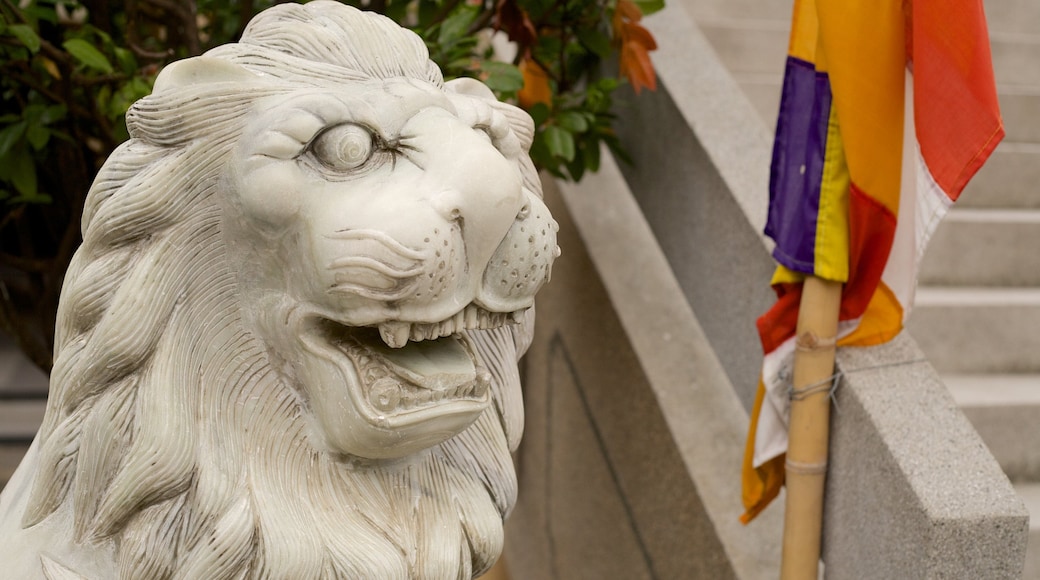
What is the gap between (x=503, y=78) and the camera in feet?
7.01

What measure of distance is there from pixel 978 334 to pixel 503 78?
62.0 inches

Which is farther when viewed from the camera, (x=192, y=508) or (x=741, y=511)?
(x=741, y=511)

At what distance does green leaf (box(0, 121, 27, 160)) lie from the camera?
2.16 meters

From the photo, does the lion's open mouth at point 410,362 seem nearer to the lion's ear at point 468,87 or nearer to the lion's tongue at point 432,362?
the lion's tongue at point 432,362

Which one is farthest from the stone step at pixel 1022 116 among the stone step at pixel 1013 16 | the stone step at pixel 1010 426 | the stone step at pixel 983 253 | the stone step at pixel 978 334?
the stone step at pixel 1010 426

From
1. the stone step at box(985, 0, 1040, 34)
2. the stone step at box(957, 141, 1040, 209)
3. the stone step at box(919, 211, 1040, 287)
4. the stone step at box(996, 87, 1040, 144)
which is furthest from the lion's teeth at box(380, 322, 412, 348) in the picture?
the stone step at box(985, 0, 1040, 34)

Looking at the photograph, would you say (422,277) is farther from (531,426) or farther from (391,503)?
(531,426)

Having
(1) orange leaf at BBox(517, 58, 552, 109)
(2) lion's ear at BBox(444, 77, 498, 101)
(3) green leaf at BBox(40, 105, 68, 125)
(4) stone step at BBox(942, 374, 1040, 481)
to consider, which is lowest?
(4) stone step at BBox(942, 374, 1040, 481)

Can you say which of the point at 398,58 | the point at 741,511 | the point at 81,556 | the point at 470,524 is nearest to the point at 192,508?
the point at 81,556

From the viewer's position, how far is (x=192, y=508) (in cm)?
117

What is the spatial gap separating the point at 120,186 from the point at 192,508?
376 mm

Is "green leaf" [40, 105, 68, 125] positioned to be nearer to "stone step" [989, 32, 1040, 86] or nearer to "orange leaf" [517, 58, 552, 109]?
"orange leaf" [517, 58, 552, 109]

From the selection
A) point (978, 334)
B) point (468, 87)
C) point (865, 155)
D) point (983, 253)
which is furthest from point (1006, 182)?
point (468, 87)

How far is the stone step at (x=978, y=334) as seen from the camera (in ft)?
9.21
